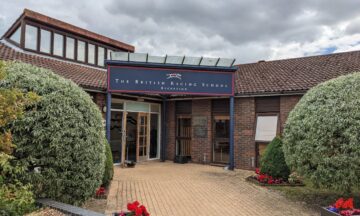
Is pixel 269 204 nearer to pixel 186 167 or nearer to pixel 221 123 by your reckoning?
pixel 186 167

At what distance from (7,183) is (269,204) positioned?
5.17m

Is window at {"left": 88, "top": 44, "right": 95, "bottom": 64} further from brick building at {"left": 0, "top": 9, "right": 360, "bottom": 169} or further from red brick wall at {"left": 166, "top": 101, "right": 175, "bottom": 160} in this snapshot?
red brick wall at {"left": 166, "top": 101, "right": 175, "bottom": 160}

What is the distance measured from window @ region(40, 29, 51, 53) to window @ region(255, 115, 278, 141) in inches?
366

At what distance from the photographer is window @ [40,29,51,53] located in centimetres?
1214

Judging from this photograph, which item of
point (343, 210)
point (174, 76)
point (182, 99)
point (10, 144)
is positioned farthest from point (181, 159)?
point (10, 144)

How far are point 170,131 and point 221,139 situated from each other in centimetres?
260

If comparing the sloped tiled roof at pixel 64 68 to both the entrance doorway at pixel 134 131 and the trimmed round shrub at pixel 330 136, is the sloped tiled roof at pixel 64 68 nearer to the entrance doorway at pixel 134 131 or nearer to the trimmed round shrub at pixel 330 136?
the entrance doorway at pixel 134 131

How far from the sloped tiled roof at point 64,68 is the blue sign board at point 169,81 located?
0.78 meters

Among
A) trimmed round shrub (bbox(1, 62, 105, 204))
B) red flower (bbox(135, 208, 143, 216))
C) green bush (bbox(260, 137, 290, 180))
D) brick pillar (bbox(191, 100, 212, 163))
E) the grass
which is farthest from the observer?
brick pillar (bbox(191, 100, 212, 163))

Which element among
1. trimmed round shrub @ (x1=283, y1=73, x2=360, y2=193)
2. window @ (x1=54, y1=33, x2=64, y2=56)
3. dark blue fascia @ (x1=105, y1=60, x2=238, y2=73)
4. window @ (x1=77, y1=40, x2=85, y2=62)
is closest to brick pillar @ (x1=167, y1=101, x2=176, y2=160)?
dark blue fascia @ (x1=105, y1=60, x2=238, y2=73)

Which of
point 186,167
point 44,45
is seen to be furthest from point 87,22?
point 186,167

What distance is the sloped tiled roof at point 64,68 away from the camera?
1030 centimetres

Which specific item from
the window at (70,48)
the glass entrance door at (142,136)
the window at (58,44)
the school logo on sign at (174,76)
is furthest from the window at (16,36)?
the school logo on sign at (174,76)

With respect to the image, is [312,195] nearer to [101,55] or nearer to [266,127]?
[266,127]
